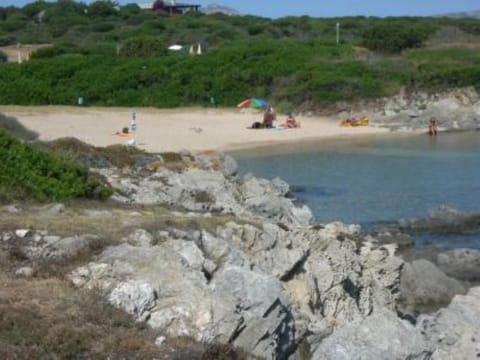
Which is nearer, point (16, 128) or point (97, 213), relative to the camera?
point (97, 213)

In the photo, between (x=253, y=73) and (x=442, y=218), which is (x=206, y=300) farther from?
(x=253, y=73)

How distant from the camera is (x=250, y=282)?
838 cm

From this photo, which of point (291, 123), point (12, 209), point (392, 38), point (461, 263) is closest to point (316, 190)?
point (461, 263)

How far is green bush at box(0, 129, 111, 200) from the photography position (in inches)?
488

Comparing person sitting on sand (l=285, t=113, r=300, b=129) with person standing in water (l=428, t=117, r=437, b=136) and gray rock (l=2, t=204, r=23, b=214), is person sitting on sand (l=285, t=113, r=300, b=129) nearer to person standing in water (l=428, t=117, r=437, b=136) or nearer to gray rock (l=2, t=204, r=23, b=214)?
person standing in water (l=428, t=117, r=437, b=136)

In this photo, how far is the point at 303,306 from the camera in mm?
10492

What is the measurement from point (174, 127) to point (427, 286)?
79.6 ft

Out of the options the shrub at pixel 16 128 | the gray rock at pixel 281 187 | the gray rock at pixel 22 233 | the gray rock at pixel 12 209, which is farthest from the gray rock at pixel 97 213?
the shrub at pixel 16 128

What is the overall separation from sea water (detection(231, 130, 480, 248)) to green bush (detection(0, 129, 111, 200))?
8.77 meters

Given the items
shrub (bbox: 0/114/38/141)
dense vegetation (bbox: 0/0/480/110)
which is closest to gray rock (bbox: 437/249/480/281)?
shrub (bbox: 0/114/38/141)

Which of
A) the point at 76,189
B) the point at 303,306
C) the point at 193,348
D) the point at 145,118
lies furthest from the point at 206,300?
the point at 145,118

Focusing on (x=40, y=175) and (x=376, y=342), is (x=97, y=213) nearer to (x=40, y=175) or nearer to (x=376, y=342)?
(x=40, y=175)

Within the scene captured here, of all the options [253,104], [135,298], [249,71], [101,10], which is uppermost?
[101,10]

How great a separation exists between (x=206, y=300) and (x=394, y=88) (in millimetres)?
40689
